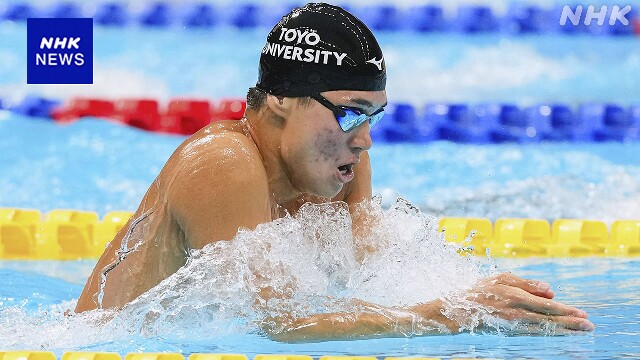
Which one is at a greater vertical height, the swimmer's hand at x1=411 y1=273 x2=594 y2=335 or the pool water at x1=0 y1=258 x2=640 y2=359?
the swimmer's hand at x1=411 y1=273 x2=594 y2=335

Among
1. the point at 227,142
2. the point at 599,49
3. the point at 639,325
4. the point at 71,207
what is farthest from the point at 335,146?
the point at 599,49

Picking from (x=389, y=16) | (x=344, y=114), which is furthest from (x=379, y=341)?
(x=389, y=16)

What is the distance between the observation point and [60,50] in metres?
6.15

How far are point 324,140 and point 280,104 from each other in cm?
15

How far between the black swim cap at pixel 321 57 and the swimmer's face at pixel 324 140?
3 centimetres

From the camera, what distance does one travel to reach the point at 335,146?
260 centimetres

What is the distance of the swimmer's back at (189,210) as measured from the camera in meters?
2.42

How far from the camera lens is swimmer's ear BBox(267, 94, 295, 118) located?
8.55ft

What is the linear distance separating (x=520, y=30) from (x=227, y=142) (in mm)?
7349

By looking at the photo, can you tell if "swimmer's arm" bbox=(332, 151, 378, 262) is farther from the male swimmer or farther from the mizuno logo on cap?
the mizuno logo on cap

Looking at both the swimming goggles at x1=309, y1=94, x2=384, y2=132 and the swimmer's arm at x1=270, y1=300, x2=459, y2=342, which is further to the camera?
the swimming goggles at x1=309, y1=94, x2=384, y2=132

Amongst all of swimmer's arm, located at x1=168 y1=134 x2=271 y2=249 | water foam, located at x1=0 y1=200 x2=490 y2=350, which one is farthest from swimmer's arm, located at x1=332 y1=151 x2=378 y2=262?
swimmer's arm, located at x1=168 y1=134 x2=271 y2=249

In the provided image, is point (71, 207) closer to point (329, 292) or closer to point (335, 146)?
point (329, 292)

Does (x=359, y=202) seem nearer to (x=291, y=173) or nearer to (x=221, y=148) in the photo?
(x=291, y=173)
